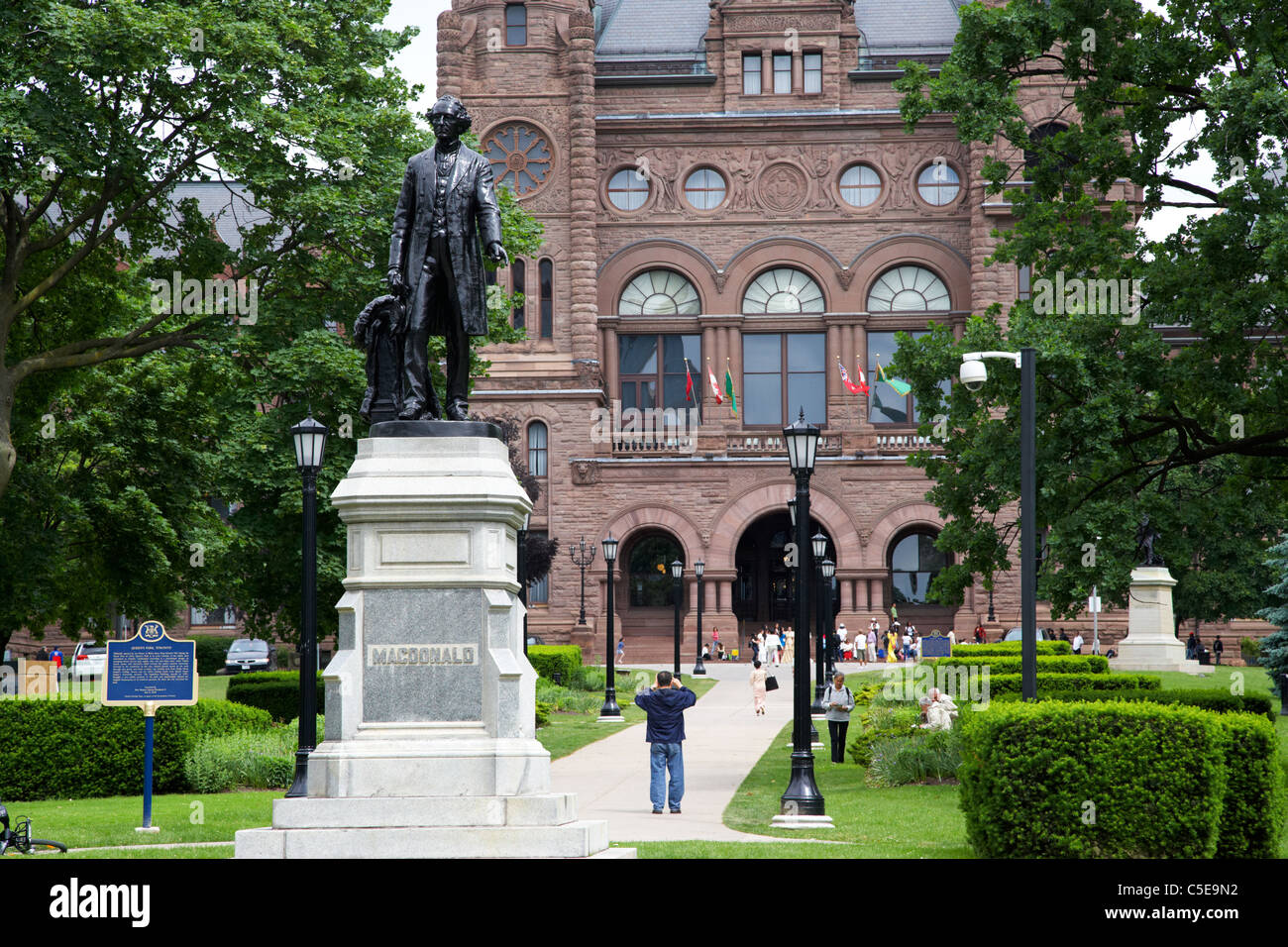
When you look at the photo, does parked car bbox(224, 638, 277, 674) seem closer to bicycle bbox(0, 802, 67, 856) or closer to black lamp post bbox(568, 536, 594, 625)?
black lamp post bbox(568, 536, 594, 625)

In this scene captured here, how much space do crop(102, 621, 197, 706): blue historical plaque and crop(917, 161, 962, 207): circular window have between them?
51536mm

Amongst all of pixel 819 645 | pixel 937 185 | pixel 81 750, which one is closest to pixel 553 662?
pixel 819 645

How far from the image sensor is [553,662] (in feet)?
135

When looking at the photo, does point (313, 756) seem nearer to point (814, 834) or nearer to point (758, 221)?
point (814, 834)

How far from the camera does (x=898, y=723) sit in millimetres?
22484

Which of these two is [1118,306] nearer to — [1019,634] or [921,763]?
[921,763]

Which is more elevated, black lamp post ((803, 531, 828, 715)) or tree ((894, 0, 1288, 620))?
tree ((894, 0, 1288, 620))

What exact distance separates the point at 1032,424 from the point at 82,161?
13.5 metres

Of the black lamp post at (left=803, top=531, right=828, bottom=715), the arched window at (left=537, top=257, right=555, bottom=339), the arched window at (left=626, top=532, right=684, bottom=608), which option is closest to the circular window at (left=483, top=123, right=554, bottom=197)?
the arched window at (left=537, top=257, right=555, bottom=339)

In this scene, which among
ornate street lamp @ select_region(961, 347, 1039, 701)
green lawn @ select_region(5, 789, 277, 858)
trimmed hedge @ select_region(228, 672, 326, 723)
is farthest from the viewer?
trimmed hedge @ select_region(228, 672, 326, 723)

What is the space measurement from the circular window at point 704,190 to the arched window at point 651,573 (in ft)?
48.3

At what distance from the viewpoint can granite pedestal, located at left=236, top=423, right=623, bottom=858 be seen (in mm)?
9930

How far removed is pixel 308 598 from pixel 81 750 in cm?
428
